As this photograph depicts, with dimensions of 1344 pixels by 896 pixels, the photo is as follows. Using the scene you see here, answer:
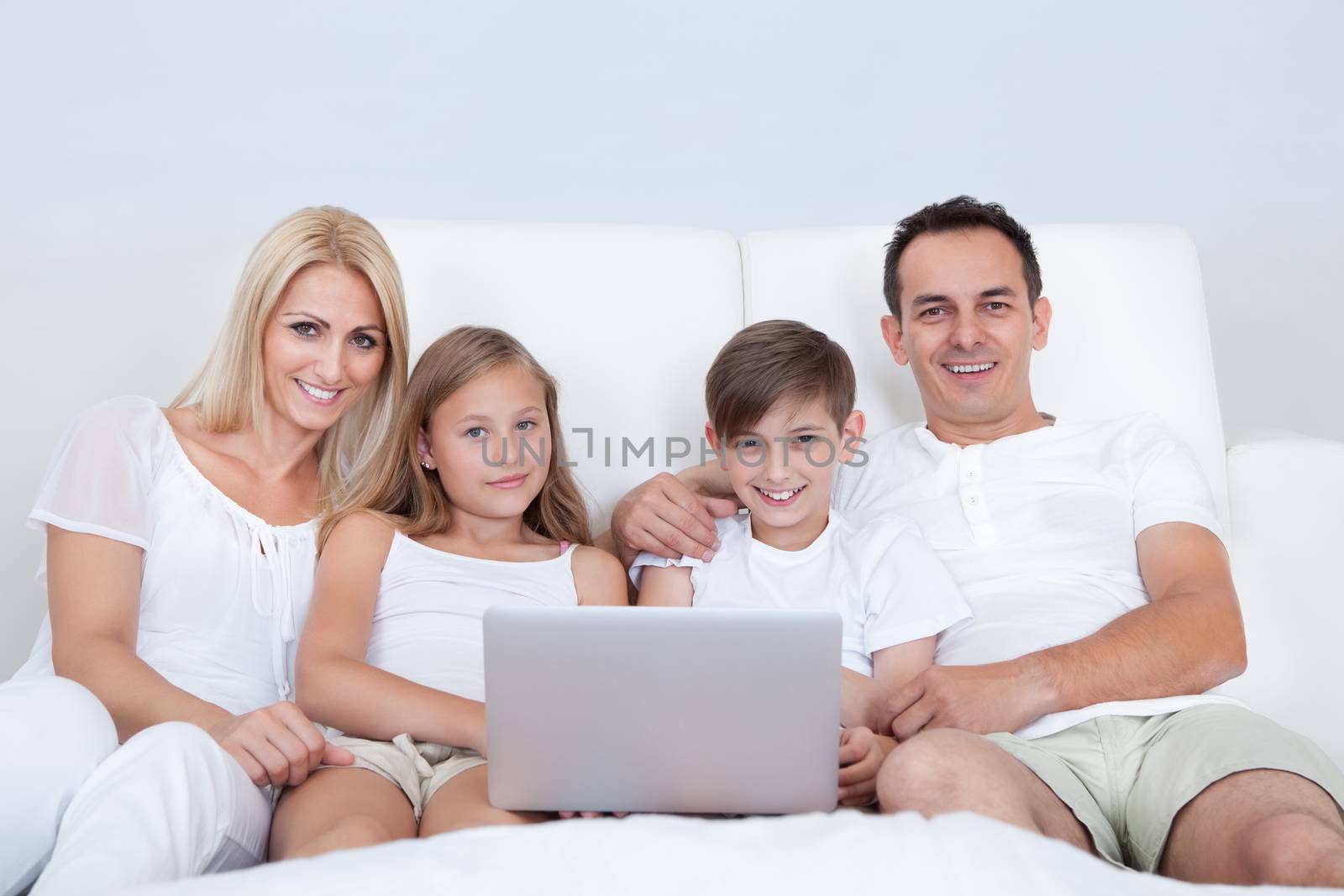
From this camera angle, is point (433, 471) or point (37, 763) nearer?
point (37, 763)

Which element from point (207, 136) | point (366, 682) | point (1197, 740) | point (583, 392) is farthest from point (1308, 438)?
point (207, 136)

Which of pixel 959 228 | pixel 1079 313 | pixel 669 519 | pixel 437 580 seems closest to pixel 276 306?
pixel 437 580

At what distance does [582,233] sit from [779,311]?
401 mm

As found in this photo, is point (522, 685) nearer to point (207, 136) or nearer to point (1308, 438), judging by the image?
point (1308, 438)

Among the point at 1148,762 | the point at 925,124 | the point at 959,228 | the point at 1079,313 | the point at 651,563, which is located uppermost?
the point at 925,124

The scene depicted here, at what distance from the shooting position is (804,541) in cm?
Answer: 187

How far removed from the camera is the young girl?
4.79 ft

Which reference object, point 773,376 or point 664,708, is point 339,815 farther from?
point 773,376

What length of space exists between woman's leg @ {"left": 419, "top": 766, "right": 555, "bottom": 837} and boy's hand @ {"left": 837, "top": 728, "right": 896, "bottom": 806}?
0.37 metres

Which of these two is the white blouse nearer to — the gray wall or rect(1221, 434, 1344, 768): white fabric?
the gray wall

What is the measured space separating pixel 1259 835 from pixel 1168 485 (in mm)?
737

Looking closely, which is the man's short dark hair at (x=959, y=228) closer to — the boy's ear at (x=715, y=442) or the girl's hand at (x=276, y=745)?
the boy's ear at (x=715, y=442)

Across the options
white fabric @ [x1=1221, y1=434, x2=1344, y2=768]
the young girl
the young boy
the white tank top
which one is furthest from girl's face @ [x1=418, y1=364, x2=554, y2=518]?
white fabric @ [x1=1221, y1=434, x2=1344, y2=768]

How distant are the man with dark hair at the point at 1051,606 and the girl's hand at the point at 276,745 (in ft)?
2.05
